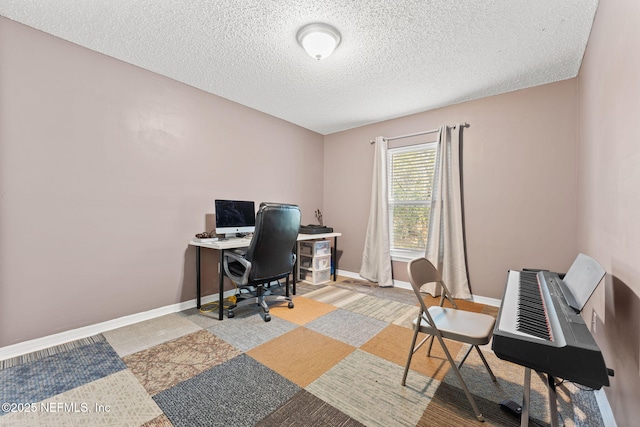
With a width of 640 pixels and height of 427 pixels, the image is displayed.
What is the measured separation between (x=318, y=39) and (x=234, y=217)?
204cm

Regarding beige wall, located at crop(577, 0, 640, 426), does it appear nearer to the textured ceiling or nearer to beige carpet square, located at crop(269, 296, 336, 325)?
the textured ceiling

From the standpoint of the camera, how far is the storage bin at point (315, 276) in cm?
392

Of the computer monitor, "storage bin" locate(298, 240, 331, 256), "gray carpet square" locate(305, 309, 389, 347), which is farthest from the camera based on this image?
"storage bin" locate(298, 240, 331, 256)

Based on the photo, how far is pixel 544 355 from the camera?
0.90m

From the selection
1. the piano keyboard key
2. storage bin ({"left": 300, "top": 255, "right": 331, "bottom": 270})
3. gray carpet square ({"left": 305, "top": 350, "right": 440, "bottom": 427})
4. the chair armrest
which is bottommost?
gray carpet square ({"left": 305, "top": 350, "right": 440, "bottom": 427})

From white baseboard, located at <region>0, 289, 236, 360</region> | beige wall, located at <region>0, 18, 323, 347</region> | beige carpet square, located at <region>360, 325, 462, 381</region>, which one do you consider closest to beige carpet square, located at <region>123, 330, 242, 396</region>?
white baseboard, located at <region>0, 289, 236, 360</region>

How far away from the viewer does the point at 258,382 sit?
1688mm

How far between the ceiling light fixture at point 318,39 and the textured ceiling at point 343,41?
0.05 meters

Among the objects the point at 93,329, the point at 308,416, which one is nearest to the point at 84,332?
the point at 93,329

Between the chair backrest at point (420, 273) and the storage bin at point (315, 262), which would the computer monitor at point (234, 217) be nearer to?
the storage bin at point (315, 262)

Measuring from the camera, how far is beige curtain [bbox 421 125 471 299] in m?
3.27

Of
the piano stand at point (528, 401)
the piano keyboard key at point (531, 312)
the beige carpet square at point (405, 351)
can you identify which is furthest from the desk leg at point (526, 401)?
the beige carpet square at point (405, 351)

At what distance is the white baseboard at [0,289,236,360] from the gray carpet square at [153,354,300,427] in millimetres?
1293

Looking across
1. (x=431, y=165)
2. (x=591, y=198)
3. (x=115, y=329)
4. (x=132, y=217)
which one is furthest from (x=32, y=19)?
(x=591, y=198)
